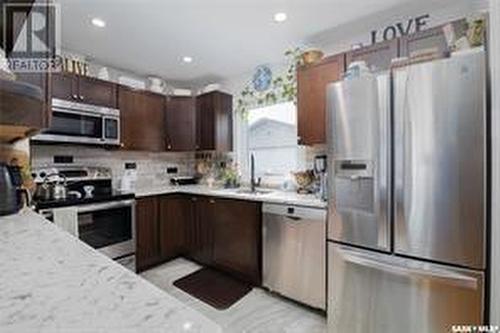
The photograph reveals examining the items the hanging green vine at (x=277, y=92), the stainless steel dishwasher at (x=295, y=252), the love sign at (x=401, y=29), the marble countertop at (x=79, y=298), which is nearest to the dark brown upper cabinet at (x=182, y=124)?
the hanging green vine at (x=277, y=92)

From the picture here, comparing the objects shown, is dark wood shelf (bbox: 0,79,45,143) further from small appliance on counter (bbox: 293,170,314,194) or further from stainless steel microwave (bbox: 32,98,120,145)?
small appliance on counter (bbox: 293,170,314,194)

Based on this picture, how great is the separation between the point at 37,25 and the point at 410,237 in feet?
6.74

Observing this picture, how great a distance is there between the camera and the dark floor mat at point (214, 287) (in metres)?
2.34

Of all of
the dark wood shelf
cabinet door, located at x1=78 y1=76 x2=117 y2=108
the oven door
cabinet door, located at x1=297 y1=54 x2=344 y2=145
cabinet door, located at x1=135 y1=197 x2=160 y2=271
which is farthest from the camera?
cabinet door, located at x1=135 y1=197 x2=160 y2=271

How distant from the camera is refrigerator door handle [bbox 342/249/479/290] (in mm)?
1366

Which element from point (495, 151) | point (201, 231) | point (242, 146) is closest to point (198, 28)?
point (242, 146)

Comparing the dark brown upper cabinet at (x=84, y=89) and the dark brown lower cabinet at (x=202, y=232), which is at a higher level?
the dark brown upper cabinet at (x=84, y=89)

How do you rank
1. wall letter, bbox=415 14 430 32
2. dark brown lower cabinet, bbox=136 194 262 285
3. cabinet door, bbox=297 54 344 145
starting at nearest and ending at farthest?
wall letter, bbox=415 14 430 32, cabinet door, bbox=297 54 344 145, dark brown lower cabinet, bbox=136 194 262 285

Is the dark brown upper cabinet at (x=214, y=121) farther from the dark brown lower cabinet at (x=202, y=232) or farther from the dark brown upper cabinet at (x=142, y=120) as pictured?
the dark brown lower cabinet at (x=202, y=232)

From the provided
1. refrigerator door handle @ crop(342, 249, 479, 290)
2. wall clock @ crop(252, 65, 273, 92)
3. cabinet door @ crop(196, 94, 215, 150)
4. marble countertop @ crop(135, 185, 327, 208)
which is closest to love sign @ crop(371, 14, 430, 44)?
wall clock @ crop(252, 65, 273, 92)

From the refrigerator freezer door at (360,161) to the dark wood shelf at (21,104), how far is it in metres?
1.58

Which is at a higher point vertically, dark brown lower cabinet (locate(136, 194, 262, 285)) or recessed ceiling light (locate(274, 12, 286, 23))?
recessed ceiling light (locate(274, 12, 286, 23))

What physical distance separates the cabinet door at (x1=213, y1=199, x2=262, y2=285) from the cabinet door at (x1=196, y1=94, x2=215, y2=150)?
0.99 m

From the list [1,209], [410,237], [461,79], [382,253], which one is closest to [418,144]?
[461,79]
